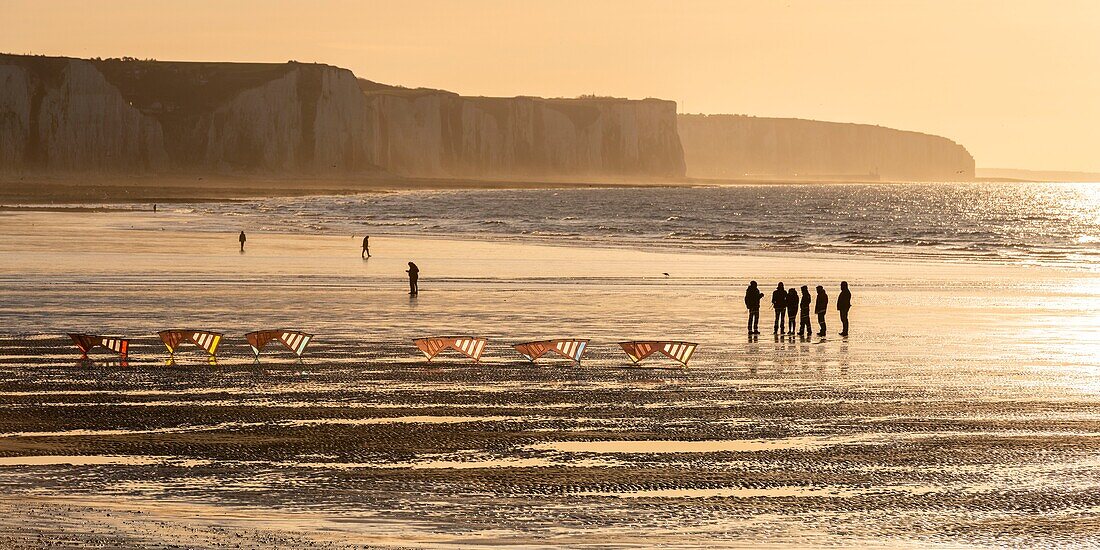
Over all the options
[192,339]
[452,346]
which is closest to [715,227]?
[452,346]

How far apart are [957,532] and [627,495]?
3.00 m

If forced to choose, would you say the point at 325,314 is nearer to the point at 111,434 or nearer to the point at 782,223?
the point at 111,434

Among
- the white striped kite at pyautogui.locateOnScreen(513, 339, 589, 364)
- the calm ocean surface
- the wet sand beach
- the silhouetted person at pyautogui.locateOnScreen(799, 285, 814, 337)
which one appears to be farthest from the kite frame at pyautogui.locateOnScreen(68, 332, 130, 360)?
the calm ocean surface

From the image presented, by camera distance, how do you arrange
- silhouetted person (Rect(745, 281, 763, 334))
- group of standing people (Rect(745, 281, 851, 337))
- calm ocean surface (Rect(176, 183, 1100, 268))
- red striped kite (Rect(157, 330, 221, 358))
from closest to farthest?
red striped kite (Rect(157, 330, 221, 358)) → silhouetted person (Rect(745, 281, 763, 334)) → group of standing people (Rect(745, 281, 851, 337)) → calm ocean surface (Rect(176, 183, 1100, 268))

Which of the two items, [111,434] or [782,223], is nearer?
[111,434]

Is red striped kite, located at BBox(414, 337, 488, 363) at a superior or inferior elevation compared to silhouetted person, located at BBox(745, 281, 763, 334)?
inferior

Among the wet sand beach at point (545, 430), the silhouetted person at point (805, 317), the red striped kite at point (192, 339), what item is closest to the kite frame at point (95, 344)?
the wet sand beach at point (545, 430)

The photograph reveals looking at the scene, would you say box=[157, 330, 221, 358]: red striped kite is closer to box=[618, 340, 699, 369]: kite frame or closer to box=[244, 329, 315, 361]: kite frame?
box=[244, 329, 315, 361]: kite frame

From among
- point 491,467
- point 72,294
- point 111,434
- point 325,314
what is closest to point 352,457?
point 491,467

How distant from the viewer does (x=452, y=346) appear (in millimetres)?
23062

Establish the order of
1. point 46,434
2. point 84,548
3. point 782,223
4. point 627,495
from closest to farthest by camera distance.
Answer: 1. point 84,548
2. point 627,495
3. point 46,434
4. point 782,223

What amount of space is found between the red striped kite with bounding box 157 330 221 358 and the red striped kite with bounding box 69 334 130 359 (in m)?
0.64

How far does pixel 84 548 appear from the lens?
1113cm

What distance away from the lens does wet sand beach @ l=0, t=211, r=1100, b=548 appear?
12188 millimetres
